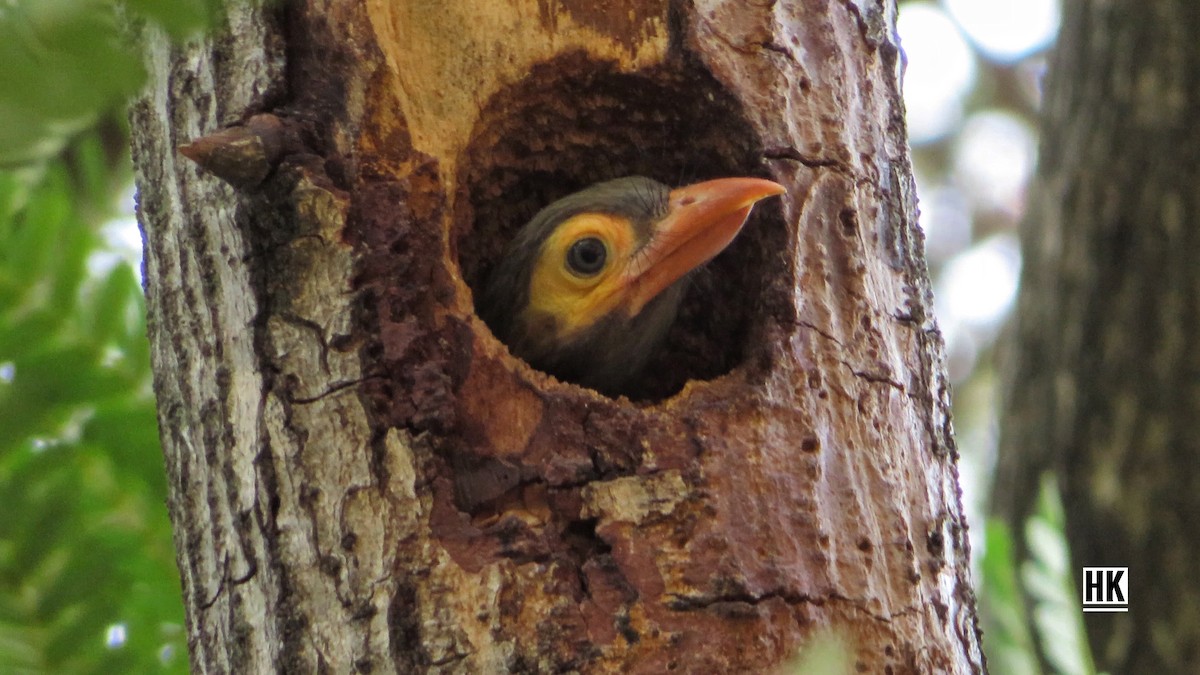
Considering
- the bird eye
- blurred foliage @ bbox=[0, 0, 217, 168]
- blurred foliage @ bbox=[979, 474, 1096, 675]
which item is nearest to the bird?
the bird eye

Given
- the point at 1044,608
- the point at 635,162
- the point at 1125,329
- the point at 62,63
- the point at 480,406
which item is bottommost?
the point at 62,63

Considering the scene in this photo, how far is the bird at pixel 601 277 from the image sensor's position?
10.3ft

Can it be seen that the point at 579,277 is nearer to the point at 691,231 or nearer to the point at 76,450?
the point at 691,231

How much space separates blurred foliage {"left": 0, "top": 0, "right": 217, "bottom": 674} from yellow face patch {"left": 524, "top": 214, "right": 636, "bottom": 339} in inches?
43.9

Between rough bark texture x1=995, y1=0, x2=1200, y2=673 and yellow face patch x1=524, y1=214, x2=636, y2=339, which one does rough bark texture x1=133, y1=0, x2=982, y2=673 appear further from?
rough bark texture x1=995, y1=0, x2=1200, y2=673

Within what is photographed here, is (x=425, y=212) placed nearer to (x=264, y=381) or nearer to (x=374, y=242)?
(x=374, y=242)

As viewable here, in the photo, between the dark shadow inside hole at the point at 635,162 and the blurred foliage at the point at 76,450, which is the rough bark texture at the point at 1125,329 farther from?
the blurred foliage at the point at 76,450

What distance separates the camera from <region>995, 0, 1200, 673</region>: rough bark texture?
14.0ft

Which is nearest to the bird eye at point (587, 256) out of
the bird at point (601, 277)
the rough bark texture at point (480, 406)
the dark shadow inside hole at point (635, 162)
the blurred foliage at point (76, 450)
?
the bird at point (601, 277)

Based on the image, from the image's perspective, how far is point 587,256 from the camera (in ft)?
10.9

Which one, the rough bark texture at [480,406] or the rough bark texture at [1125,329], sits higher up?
the rough bark texture at [1125,329]

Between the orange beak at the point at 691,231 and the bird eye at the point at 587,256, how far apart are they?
0.09 metres

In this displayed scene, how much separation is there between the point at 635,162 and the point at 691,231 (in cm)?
58

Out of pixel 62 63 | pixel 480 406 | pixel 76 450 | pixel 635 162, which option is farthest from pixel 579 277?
pixel 62 63
